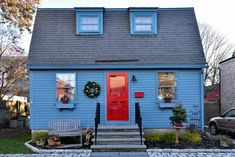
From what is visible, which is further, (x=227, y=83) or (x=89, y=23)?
(x=227, y=83)

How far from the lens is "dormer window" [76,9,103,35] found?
47.5 feet

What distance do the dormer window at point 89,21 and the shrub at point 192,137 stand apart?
5769mm

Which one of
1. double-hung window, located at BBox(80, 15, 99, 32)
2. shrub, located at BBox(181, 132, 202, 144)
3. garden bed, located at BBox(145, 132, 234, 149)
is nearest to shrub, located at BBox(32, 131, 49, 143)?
garden bed, located at BBox(145, 132, 234, 149)

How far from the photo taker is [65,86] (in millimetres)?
13586

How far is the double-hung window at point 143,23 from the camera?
1455 centimetres

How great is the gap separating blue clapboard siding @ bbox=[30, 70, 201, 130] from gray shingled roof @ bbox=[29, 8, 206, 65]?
0.60 meters

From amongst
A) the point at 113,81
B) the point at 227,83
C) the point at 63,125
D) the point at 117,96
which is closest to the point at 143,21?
the point at 113,81

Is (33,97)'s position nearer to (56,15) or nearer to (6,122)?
(56,15)

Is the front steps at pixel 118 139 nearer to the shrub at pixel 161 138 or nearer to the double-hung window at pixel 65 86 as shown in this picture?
the shrub at pixel 161 138

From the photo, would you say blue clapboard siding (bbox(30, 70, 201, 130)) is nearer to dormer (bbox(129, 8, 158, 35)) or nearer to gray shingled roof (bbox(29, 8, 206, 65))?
gray shingled roof (bbox(29, 8, 206, 65))

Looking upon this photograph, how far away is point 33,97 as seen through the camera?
44.3ft

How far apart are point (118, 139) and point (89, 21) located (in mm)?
5713

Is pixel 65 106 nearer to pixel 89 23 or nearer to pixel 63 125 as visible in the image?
pixel 63 125

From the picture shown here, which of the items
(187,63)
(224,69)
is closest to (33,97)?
(187,63)
